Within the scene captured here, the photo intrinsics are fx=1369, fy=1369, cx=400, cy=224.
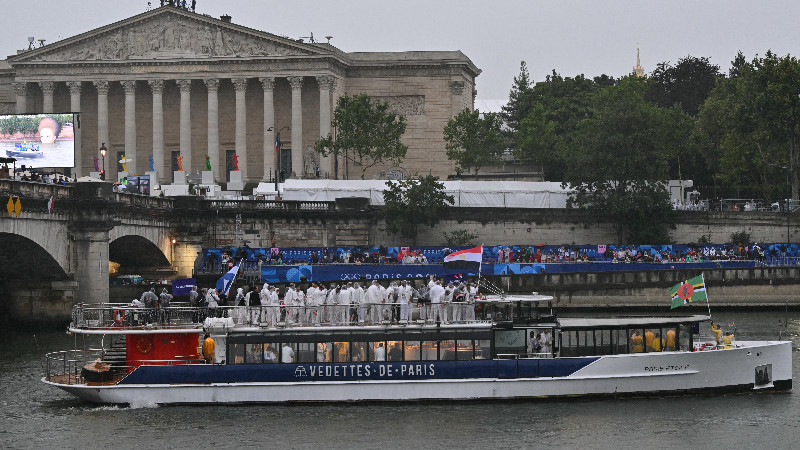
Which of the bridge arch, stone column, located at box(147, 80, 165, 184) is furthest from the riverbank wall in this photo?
stone column, located at box(147, 80, 165, 184)

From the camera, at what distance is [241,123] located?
124500 mm

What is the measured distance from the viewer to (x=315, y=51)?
395 feet

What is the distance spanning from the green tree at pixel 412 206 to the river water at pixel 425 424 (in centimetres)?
4968

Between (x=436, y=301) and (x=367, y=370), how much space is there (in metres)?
3.66

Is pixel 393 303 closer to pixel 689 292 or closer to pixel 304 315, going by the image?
pixel 304 315

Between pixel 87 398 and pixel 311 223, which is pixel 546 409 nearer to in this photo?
pixel 87 398

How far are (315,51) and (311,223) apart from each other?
2884 centimetres

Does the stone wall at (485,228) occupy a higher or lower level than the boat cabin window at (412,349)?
higher

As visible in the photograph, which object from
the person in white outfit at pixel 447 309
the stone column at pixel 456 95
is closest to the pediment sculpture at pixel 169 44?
the stone column at pixel 456 95

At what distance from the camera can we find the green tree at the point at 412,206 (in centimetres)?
9594

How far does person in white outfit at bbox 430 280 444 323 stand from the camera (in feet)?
151

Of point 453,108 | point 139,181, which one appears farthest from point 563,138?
point 139,181

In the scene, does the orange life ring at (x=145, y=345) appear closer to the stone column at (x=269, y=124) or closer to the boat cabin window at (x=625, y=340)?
the boat cabin window at (x=625, y=340)

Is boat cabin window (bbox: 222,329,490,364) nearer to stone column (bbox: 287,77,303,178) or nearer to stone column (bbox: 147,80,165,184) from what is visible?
stone column (bbox: 287,77,303,178)
